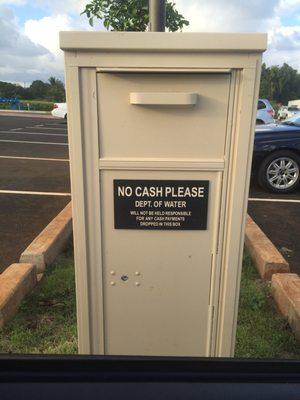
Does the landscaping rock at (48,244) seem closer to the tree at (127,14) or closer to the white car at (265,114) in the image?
the tree at (127,14)

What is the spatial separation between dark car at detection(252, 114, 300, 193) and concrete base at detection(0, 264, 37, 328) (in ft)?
14.6

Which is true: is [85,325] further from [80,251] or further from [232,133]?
[232,133]

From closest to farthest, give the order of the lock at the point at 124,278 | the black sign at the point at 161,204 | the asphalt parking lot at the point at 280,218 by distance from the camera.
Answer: the black sign at the point at 161,204 → the lock at the point at 124,278 → the asphalt parking lot at the point at 280,218

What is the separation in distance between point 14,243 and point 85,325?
8.52 ft

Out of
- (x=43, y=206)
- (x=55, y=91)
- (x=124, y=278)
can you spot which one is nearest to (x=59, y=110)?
(x=43, y=206)

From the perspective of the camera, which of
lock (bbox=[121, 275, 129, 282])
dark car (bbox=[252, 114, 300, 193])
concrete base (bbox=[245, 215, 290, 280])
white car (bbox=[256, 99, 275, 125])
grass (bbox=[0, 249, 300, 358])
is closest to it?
lock (bbox=[121, 275, 129, 282])

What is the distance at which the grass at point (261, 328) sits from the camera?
2.70m

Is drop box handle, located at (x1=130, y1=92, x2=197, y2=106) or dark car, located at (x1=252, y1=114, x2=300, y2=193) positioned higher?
drop box handle, located at (x1=130, y1=92, x2=197, y2=106)

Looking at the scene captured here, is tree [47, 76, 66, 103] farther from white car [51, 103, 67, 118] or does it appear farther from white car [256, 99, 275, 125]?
white car [256, 99, 275, 125]

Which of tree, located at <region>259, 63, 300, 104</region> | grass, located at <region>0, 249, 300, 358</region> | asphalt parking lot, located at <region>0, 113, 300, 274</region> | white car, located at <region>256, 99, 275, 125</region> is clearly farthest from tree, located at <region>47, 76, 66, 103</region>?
grass, located at <region>0, 249, 300, 358</region>

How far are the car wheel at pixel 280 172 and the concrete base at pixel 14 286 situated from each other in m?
4.46

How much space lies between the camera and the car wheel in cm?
671

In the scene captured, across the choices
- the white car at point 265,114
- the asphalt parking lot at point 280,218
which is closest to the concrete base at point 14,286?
the asphalt parking lot at point 280,218

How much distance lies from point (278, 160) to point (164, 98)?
18.1 ft
